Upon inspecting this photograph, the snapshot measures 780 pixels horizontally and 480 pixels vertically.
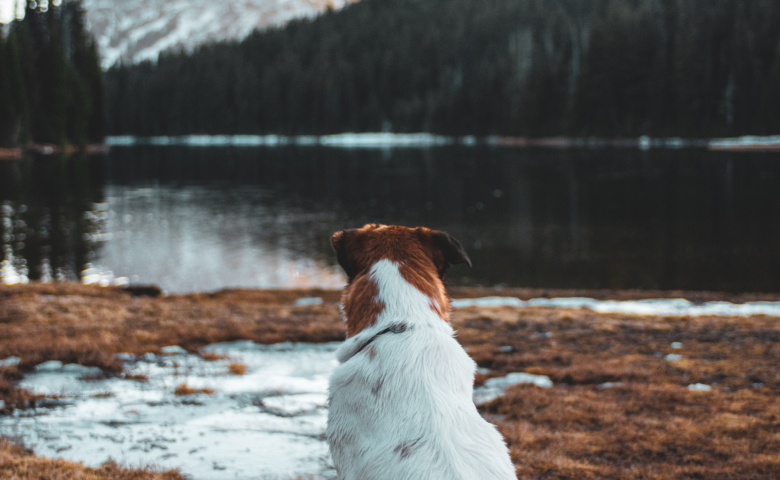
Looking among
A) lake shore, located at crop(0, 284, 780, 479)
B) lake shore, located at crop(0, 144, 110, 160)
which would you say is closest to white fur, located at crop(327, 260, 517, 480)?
lake shore, located at crop(0, 284, 780, 479)

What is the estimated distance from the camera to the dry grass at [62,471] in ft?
13.8

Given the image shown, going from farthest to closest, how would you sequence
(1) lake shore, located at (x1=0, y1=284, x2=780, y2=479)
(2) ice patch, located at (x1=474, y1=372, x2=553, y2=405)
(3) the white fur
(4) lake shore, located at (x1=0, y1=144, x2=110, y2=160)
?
(4) lake shore, located at (x1=0, y1=144, x2=110, y2=160)
(2) ice patch, located at (x1=474, y1=372, x2=553, y2=405)
(1) lake shore, located at (x1=0, y1=284, x2=780, y2=479)
(3) the white fur

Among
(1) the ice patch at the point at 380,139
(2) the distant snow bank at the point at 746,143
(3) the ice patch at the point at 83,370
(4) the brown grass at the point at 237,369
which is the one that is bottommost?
(4) the brown grass at the point at 237,369

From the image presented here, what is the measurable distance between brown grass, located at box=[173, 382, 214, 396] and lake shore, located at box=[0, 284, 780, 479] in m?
1.14

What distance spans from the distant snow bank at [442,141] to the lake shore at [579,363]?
302 ft

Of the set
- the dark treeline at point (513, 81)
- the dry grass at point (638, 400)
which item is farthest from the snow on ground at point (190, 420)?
the dark treeline at point (513, 81)

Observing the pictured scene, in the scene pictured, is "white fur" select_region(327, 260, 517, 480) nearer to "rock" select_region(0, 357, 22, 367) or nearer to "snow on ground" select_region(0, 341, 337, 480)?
"snow on ground" select_region(0, 341, 337, 480)

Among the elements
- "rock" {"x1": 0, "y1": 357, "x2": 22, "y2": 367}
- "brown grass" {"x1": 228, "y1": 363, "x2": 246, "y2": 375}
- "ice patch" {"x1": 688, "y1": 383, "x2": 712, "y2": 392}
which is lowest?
"ice patch" {"x1": 688, "y1": 383, "x2": 712, "y2": 392}

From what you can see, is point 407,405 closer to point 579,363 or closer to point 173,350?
point 579,363

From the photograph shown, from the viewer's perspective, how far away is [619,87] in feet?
380

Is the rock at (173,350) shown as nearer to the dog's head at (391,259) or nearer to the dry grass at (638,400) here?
the dry grass at (638,400)

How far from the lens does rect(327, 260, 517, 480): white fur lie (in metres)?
2.72

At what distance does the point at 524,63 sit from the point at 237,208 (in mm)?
122243

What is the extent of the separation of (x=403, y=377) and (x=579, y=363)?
21.2ft
